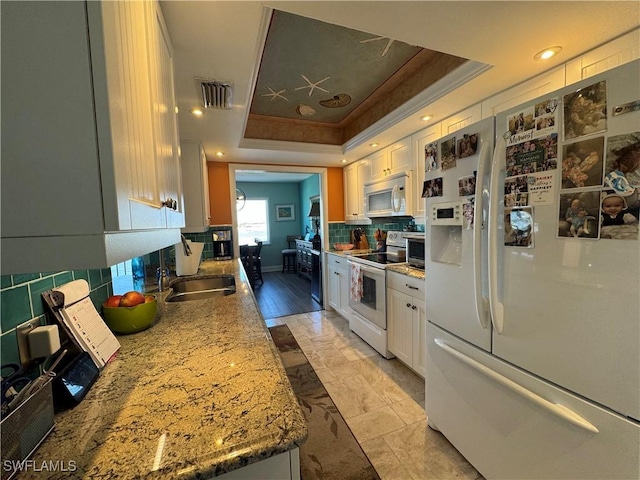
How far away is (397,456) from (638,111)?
1.87 m

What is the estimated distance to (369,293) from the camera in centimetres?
276

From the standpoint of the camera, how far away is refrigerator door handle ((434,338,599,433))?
929 mm

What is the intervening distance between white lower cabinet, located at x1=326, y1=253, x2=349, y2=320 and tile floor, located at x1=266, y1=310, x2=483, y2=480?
0.43m

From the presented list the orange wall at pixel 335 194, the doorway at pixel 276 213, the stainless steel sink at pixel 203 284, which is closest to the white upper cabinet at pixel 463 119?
the orange wall at pixel 335 194

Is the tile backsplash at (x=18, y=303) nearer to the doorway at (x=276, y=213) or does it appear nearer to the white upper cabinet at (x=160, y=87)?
the white upper cabinet at (x=160, y=87)

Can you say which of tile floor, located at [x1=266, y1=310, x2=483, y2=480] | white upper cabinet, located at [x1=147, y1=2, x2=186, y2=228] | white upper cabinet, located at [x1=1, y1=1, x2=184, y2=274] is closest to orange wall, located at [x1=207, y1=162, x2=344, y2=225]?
tile floor, located at [x1=266, y1=310, x2=483, y2=480]

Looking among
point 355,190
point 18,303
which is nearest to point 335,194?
point 355,190

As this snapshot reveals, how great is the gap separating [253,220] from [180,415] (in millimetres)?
6882

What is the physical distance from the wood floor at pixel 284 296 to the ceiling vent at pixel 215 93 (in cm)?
239

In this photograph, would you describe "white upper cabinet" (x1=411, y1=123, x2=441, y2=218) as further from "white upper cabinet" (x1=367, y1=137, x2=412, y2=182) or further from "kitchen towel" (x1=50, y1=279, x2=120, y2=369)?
"kitchen towel" (x1=50, y1=279, x2=120, y2=369)

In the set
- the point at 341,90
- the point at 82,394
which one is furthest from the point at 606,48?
the point at 82,394

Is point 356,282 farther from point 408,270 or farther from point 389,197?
point 389,197

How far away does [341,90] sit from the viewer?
237 cm

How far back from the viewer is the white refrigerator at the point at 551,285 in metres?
0.82
